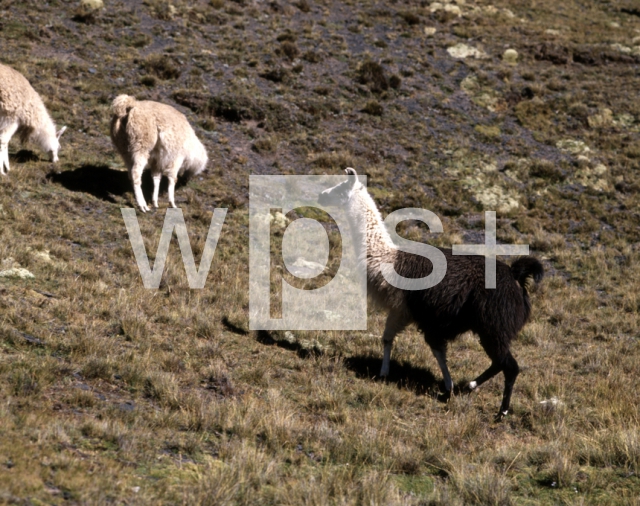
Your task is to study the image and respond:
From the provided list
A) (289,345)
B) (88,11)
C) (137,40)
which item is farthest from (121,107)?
(88,11)

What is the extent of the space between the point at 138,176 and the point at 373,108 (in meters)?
9.91

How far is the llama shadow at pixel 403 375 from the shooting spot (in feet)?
23.3

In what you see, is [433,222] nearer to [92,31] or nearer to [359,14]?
[92,31]

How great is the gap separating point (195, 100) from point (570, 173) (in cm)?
1107

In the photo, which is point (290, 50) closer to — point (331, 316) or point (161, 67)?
point (161, 67)

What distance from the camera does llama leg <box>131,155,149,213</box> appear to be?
11352 millimetres

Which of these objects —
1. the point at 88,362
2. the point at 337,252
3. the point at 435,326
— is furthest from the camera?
the point at 337,252

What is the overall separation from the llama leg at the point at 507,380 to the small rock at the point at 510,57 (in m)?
20.3

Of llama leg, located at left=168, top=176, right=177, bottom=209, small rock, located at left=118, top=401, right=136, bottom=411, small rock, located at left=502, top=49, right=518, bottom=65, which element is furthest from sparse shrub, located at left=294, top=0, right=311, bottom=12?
small rock, located at left=118, top=401, right=136, bottom=411

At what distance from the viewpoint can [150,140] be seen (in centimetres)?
1150

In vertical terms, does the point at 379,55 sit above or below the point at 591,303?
above

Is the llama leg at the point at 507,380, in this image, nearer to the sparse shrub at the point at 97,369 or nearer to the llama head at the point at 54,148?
the sparse shrub at the point at 97,369

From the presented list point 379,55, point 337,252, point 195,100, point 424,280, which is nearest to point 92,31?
point 195,100

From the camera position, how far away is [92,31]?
1944cm
